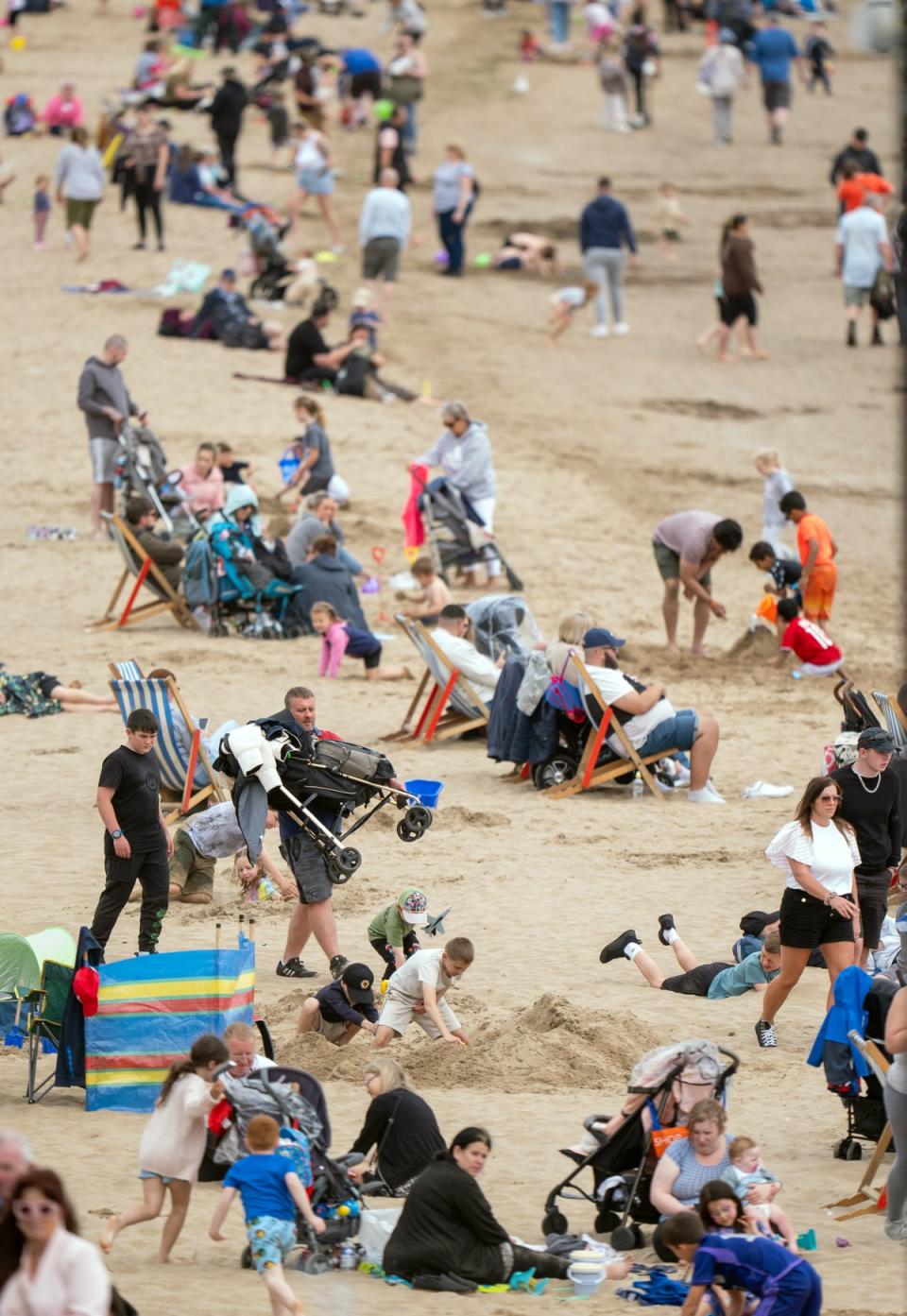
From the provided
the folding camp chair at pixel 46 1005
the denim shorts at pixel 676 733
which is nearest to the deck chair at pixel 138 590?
the denim shorts at pixel 676 733

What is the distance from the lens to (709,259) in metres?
31.3

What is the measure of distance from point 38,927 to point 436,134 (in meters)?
27.3

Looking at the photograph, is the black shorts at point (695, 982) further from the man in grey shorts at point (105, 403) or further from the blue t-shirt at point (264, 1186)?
the man in grey shorts at point (105, 403)

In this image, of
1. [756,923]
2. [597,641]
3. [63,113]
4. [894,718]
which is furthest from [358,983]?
[63,113]

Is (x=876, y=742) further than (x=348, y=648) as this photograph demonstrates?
No

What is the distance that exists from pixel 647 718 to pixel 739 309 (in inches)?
542

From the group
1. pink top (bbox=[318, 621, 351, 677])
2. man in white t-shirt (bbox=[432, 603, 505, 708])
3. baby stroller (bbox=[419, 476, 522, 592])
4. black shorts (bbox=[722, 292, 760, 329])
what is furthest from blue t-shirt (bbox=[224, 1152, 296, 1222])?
black shorts (bbox=[722, 292, 760, 329])

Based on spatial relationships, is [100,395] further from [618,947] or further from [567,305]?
[567,305]

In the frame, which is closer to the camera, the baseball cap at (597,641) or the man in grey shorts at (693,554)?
the baseball cap at (597,641)

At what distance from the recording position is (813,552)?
15422mm

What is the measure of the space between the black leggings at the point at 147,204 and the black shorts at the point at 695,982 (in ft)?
61.8

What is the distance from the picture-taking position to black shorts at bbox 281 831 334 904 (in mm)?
10047

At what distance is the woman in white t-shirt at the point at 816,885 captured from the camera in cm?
918

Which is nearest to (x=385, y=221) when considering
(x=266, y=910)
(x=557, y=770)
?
(x=557, y=770)
